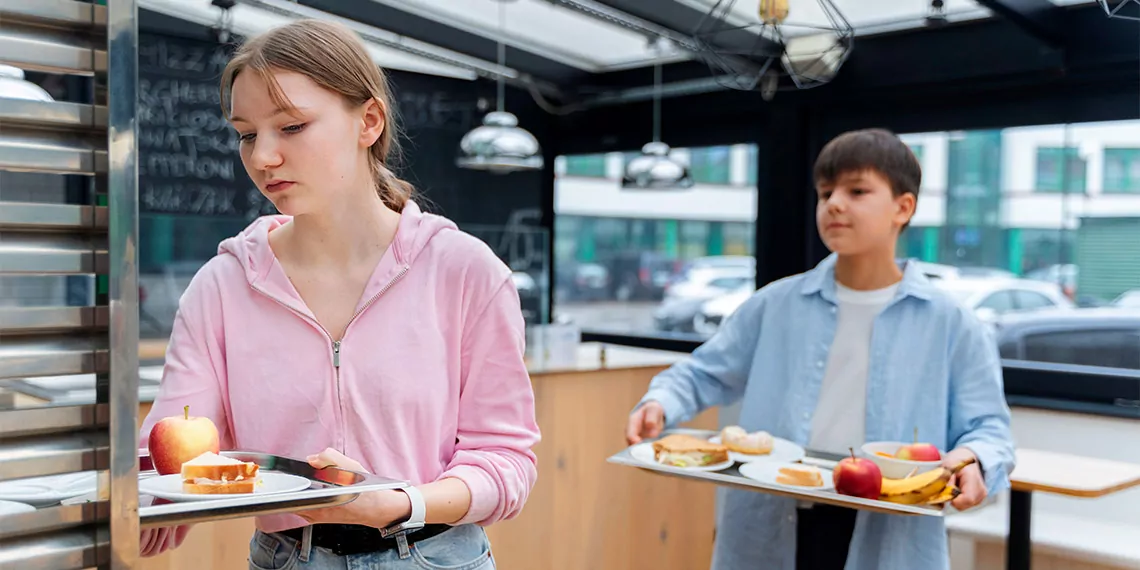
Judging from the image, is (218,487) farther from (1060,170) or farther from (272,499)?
(1060,170)

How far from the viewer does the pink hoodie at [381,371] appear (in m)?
1.23

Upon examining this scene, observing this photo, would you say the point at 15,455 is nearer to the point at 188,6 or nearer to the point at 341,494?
the point at 341,494

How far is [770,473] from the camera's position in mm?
2082

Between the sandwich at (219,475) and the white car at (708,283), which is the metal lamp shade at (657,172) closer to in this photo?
the white car at (708,283)

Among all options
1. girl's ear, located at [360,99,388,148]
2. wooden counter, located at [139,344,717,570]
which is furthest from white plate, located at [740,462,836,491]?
wooden counter, located at [139,344,717,570]

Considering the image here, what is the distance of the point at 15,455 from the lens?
0.61m

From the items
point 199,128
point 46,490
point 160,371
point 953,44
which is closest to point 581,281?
point 199,128

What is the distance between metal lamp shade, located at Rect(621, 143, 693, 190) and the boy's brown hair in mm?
2227

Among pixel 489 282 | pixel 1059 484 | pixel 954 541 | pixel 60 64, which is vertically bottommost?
pixel 954 541

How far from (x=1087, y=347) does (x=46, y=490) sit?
439 cm

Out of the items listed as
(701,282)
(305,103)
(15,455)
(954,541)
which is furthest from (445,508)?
(701,282)

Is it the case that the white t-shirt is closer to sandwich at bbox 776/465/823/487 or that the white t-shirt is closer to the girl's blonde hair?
sandwich at bbox 776/465/823/487

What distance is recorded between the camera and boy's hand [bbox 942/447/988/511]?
1.89m

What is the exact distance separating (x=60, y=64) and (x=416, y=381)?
0.69 m
